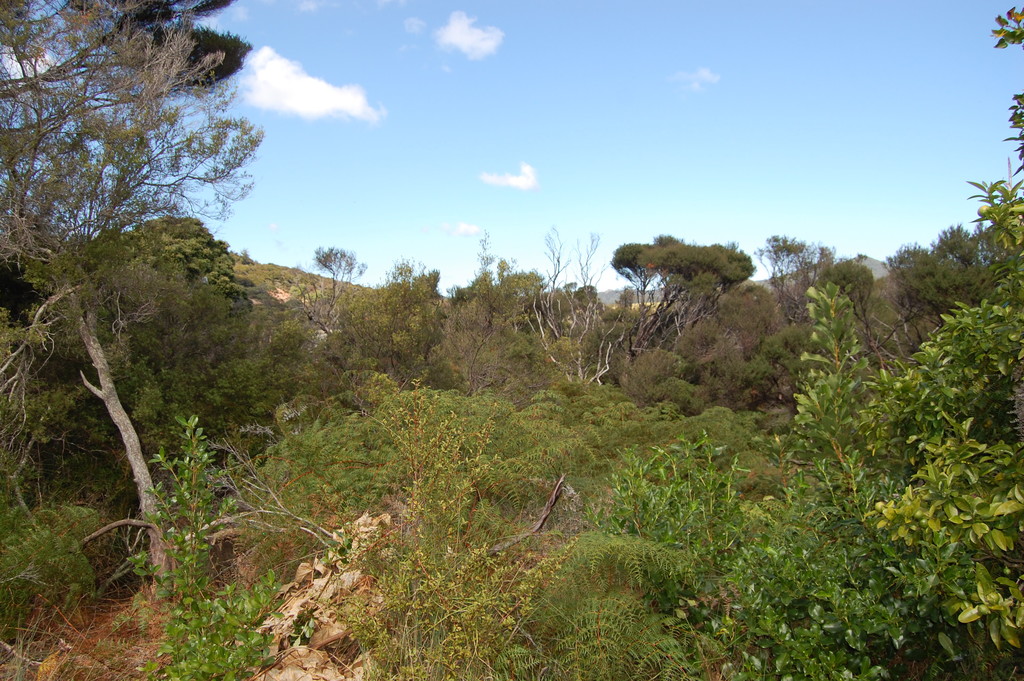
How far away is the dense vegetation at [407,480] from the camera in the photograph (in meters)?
2.12

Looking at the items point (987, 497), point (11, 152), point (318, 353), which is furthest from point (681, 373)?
point (987, 497)

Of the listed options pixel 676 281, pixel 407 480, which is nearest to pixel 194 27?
pixel 407 480

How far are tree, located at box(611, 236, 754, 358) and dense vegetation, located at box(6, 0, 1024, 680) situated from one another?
901 centimetres

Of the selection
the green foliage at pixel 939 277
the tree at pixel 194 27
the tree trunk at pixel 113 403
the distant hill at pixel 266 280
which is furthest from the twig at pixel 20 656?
the distant hill at pixel 266 280

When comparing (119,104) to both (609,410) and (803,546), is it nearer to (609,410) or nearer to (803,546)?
(609,410)

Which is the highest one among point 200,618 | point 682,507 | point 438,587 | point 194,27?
point 194,27

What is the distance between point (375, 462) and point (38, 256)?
5943 millimetres

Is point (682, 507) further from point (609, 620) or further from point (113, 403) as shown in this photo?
point (113, 403)

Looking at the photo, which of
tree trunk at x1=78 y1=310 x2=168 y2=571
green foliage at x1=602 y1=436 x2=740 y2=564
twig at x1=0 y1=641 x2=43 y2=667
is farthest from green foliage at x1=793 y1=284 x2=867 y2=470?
tree trunk at x1=78 y1=310 x2=168 y2=571

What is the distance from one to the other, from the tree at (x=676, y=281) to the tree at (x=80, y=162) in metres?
14.0

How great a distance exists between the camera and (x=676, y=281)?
2203cm

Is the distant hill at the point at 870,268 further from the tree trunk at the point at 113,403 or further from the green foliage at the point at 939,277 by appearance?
the tree trunk at the point at 113,403

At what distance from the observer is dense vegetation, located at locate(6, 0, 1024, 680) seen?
2.12 m

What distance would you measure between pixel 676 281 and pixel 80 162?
58.7 feet
